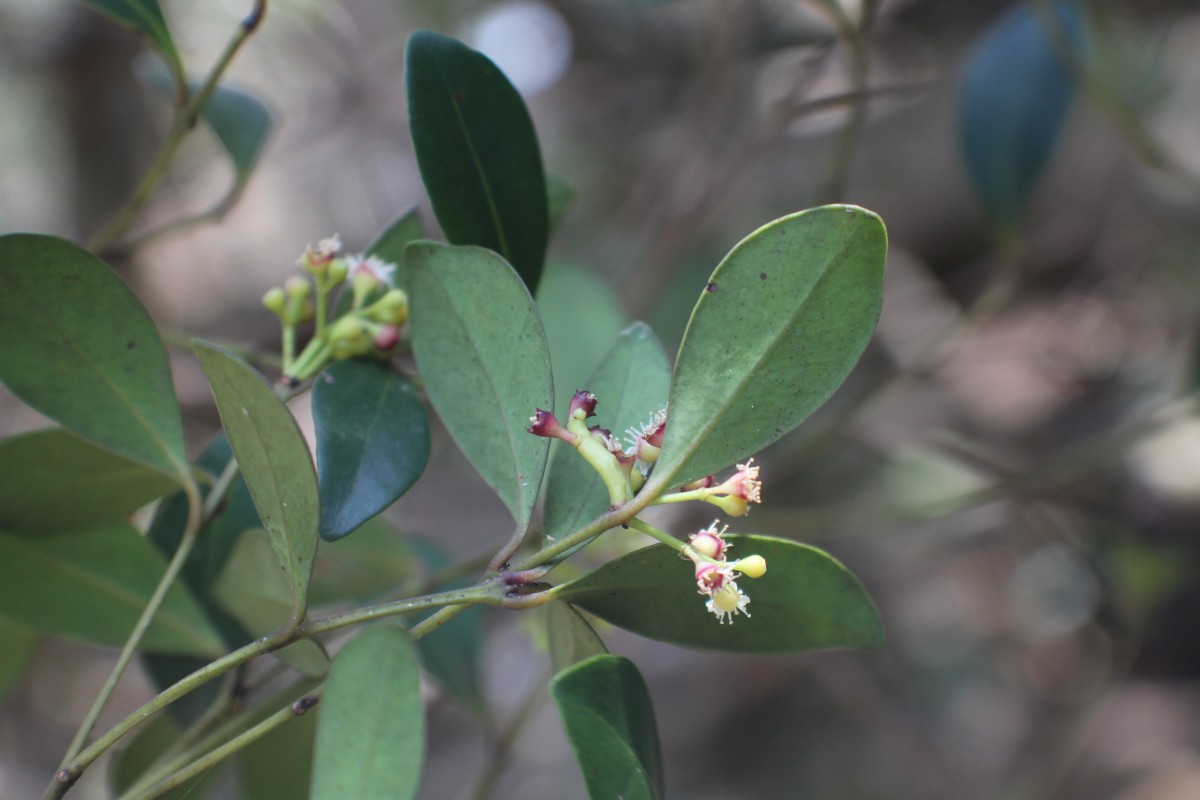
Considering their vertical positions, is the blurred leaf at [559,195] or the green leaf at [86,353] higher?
the blurred leaf at [559,195]

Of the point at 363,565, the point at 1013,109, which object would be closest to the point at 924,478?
the point at 1013,109

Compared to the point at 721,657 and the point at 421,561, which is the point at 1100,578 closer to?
the point at 721,657

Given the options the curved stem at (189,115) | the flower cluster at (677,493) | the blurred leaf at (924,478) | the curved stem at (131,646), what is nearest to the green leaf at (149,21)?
the curved stem at (189,115)

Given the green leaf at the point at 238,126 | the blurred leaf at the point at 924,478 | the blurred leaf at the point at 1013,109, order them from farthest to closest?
the blurred leaf at the point at 924,478, the blurred leaf at the point at 1013,109, the green leaf at the point at 238,126

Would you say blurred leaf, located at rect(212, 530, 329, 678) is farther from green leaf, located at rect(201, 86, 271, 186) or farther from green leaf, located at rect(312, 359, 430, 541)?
green leaf, located at rect(201, 86, 271, 186)

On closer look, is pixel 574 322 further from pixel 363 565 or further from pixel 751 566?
pixel 751 566

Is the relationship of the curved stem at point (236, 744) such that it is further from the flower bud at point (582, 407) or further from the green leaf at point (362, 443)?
the flower bud at point (582, 407)

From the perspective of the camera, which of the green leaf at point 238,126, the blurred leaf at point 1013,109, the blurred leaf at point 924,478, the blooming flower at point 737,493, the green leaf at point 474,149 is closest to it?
the blooming flower at point 737,493

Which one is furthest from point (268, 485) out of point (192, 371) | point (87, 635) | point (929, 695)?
point (192, 371)
